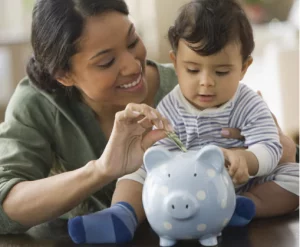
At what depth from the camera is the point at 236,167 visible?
3.35 ft

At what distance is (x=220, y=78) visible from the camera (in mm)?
1126

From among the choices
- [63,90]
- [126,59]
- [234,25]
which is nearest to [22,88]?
[63,90]

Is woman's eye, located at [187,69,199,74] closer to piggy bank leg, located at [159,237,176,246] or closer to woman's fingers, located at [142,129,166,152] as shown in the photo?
woman's fingers, located at [142,129,166,152]

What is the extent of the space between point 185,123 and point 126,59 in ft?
0.61

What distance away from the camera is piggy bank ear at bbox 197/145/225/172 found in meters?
0.97

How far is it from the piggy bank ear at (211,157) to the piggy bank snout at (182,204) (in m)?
0.06

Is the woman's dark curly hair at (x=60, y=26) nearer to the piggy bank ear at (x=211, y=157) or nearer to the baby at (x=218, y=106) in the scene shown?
the baby at (x=218, y=106)

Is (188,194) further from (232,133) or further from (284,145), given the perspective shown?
(284,145)

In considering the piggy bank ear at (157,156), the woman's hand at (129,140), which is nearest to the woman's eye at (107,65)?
the woman's hand at (129,140)

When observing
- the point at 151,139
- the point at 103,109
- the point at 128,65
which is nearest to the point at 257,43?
the point at 103,109

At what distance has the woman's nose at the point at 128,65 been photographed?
1.25 meters

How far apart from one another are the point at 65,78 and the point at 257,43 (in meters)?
2.27

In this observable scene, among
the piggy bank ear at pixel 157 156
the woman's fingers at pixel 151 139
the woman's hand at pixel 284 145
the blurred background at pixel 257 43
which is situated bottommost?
the blurred background at pixel 257 43

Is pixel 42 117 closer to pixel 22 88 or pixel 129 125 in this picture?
pixel 22 88
